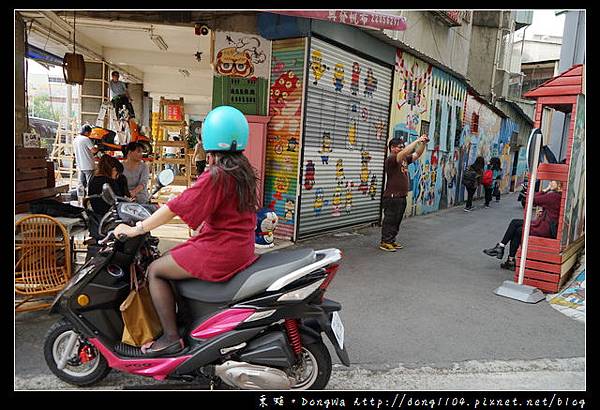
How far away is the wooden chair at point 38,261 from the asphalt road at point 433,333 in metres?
0.23

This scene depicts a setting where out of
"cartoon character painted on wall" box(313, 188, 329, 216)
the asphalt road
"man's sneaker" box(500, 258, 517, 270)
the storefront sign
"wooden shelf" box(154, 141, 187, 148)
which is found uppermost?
the storefront sign

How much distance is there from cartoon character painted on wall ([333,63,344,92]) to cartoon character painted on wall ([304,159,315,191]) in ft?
4.76

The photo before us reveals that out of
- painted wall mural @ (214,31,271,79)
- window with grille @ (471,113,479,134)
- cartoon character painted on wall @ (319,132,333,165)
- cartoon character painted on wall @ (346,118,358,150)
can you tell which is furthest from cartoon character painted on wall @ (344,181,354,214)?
window with grille @ (471,113,479,134)

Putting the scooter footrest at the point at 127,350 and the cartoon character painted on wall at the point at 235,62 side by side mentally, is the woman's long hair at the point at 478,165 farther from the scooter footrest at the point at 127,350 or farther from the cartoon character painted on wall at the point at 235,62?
the scooter footrest at the point at 127,350

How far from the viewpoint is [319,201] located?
8039 millimetres

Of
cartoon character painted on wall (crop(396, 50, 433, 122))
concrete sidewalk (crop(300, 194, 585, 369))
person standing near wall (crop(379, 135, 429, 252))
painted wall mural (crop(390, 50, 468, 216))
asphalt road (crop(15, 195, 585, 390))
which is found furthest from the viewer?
painted wall mural (crop(390, 50, 468, 216))

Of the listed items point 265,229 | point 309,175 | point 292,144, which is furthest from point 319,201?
point 265,229

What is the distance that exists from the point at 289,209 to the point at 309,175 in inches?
26.1

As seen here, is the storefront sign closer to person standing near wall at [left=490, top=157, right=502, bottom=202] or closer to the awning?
the awning

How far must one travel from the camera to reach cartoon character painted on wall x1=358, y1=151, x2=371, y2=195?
30.1ft

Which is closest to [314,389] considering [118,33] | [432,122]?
[118,33]

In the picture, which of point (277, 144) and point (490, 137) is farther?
point (490, 137)

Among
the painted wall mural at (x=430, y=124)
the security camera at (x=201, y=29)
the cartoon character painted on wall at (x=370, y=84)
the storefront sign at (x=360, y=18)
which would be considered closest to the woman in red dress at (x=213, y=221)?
the storefront sign at (x=360, y=18)

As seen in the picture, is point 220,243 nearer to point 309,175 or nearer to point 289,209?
point 289,209
